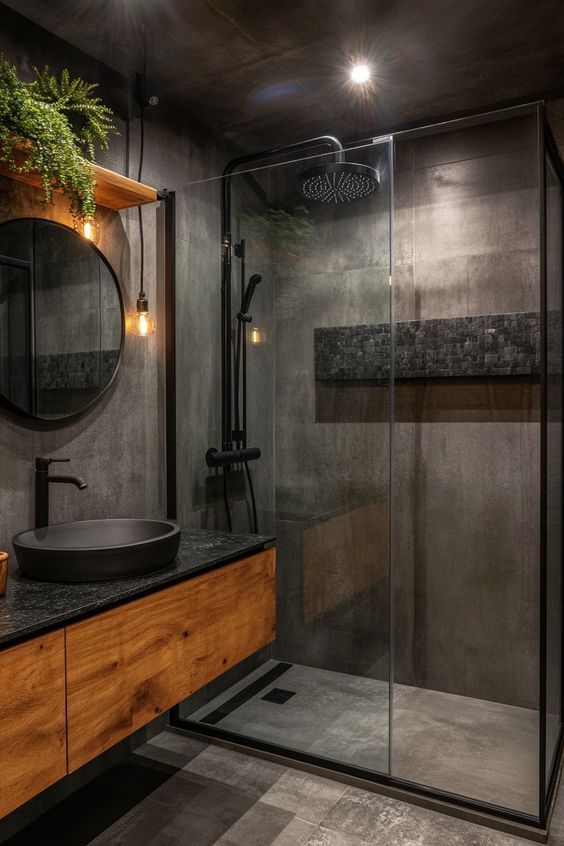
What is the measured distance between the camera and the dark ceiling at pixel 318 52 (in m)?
2.13

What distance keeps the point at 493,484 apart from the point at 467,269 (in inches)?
36.6

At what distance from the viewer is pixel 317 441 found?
7.98ft

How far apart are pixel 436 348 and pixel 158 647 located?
1.82 meters

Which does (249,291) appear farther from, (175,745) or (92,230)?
(175,745)

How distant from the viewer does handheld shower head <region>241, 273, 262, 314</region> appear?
8.30 ft

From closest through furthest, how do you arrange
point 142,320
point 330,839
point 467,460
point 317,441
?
point 330,839, point 317,441, point 142,320, point 467,460

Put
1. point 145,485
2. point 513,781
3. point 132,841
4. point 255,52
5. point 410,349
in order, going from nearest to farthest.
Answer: point 132,841 < point 513,781 < point 255,52 < point 145,485 < point 410,349

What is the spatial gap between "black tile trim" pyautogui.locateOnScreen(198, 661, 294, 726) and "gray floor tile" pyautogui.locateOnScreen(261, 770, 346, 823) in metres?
0.32

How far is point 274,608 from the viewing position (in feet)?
7.93

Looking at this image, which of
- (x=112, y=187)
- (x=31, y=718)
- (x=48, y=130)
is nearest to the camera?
(x=31, y=718)

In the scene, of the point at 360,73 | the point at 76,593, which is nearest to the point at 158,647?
the point at 76,593

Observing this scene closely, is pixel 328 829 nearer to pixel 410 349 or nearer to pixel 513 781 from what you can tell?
pixel 513 781

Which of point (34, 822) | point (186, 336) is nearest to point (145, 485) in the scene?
point (186, 336)

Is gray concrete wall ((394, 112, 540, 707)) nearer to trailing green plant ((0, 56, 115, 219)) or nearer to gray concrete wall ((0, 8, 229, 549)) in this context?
gray concrete wall ((0, 8, 229, 549))
